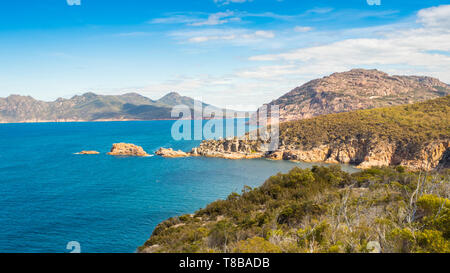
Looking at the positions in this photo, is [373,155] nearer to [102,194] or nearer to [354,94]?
[102,194]

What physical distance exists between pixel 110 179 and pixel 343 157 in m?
42.0

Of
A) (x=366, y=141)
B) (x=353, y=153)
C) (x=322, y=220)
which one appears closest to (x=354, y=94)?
(x=366, y=141)

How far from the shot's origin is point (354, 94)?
451ft

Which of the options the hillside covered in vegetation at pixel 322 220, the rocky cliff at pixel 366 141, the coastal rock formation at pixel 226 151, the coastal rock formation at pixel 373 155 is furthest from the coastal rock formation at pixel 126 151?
the hillside covered in vegetation at pixel 322 220

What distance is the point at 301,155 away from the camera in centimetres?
5778

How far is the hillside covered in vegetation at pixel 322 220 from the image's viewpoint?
27.4 feet

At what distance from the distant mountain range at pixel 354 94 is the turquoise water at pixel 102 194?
86273mm

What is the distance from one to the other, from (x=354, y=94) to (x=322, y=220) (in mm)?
140056

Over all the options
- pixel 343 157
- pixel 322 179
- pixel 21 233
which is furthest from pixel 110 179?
pixel 343 157

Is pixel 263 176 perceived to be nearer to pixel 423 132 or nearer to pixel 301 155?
pixel 301 155

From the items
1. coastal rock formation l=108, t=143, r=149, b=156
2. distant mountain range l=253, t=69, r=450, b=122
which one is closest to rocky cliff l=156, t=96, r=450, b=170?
coastal rock formation l=108, t=143, r=149, b=156

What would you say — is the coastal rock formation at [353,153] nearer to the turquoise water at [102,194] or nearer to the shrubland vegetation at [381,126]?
the shrubland vegetation at [381,126]

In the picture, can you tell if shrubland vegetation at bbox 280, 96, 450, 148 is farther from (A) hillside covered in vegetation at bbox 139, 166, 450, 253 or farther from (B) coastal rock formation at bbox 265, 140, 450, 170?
(A) hillside covered in vegetation at bbox 139, 166, 450, 253

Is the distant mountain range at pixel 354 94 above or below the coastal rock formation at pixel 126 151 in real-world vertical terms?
above
